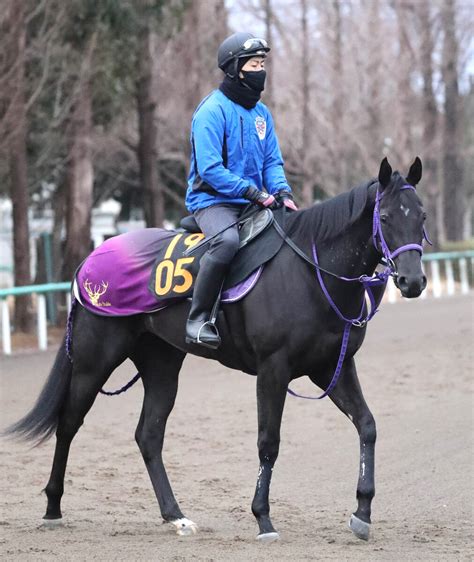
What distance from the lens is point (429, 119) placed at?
3772 cm

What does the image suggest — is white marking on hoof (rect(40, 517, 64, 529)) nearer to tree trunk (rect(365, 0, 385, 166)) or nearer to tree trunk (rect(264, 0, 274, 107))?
tree trunk (rect(264, 0, 274, 107))

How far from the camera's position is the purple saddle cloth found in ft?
22.1

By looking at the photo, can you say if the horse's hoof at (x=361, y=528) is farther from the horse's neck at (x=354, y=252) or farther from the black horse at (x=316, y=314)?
the horse's neck at (x=354, y=252)

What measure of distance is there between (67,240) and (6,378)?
22.4ft

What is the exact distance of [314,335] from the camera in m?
6.07

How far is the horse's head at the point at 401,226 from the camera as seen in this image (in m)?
5.68

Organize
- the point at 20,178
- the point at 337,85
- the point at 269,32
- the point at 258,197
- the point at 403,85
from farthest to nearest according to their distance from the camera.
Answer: the point at 337,85, the point at 403,85, the point at 269,32, the point at 20,178, the point at 258,197

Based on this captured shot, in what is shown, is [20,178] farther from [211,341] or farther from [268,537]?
[268,537]

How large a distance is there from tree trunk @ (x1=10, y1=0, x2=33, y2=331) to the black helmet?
10.5 meters

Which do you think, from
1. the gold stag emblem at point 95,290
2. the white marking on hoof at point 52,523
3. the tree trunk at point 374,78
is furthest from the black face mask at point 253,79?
the tree trunk at point 374,78

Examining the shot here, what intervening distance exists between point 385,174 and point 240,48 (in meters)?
1.21

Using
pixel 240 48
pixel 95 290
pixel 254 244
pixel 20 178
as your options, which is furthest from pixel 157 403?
pixel 20 178

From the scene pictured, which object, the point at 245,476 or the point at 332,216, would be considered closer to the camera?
the point at 332,216

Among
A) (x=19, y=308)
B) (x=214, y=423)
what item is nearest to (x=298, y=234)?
(x=214, y=423)
